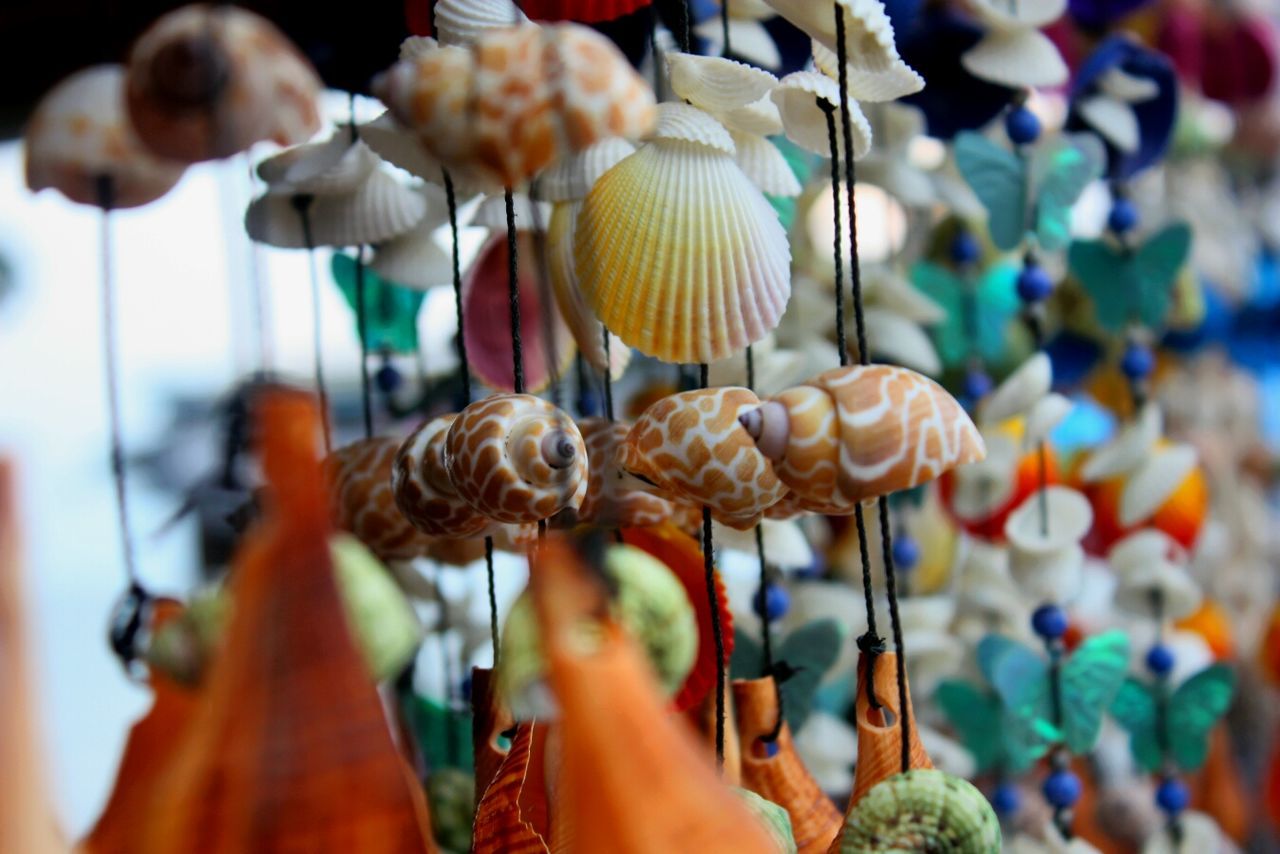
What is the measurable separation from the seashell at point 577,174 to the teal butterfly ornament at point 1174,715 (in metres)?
0.45

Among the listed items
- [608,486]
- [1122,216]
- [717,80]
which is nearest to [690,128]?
[717,80]

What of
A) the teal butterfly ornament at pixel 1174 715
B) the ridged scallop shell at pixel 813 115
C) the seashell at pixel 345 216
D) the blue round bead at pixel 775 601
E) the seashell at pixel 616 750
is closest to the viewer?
the seashell at pixel 616 750

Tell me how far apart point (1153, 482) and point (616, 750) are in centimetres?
56

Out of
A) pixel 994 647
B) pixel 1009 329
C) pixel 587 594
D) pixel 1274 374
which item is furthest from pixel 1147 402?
pixel 587 594

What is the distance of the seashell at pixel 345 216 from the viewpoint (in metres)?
0.52

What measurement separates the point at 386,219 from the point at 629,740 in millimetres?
303

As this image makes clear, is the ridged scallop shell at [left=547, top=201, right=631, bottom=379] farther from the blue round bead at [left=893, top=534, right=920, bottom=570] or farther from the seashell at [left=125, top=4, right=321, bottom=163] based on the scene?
the blue round bead at [left=893, top=534, right=920, bottom=570]

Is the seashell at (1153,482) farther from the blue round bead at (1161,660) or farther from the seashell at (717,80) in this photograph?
the seashell at (717,80)

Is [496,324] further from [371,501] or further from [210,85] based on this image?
[210,85]

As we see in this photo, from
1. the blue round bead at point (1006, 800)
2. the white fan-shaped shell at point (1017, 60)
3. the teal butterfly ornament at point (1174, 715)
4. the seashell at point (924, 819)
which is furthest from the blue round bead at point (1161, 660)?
the seashell at point (924, 819)

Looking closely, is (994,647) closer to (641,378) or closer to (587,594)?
(641,378)

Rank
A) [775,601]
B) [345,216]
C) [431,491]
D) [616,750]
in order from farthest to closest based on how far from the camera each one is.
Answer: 1. [775,601]
2. [345,216]
3. [431,491]
4. [616,750]

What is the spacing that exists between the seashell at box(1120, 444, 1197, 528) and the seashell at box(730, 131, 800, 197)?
1.30 ft

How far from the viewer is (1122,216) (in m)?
0.79
